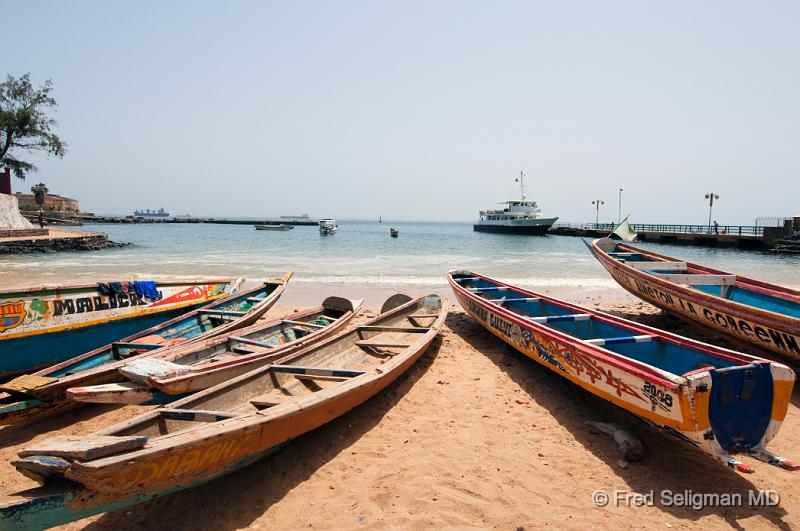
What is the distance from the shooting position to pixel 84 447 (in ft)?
8.41

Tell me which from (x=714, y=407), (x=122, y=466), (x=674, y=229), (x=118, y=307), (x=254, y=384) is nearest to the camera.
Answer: (x=122, y=466)

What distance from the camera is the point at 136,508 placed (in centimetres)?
352

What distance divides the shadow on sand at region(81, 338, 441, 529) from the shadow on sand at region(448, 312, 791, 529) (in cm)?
241

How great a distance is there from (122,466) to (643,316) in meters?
11.6

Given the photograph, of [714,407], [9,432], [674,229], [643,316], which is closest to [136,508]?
[9,432]

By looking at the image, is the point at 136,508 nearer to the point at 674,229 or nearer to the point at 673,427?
the point at 673,427

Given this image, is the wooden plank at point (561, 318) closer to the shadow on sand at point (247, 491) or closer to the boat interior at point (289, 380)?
the boat interior at point (289, 380)

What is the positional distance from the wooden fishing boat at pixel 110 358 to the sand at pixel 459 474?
50 cm

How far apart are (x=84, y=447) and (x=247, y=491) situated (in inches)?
61.5

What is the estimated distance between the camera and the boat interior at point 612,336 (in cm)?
468

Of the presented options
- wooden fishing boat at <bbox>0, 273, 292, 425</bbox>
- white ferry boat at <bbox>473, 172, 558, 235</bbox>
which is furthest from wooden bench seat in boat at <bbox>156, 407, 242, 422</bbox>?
white ferry boat at <bbox>473, 172, 558, 235</bbox>

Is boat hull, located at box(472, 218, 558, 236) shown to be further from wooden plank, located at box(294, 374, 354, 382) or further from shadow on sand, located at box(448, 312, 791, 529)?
wooden plank, located at box(294, 374, 354, 382)

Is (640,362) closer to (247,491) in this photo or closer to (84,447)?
(247,491)

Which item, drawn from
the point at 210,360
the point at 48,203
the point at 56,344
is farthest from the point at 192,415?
the point at 48,203
